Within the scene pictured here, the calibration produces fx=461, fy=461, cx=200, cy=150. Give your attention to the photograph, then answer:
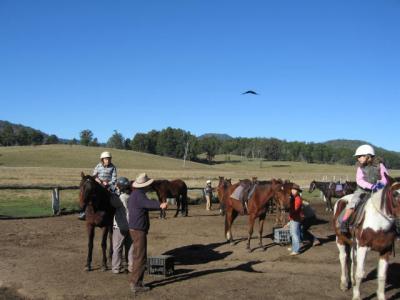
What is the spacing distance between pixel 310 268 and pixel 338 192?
1561 centimetres

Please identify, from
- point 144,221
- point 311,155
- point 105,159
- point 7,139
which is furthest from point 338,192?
point 311,155

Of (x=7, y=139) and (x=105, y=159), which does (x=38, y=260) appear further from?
(x=7, y=139)

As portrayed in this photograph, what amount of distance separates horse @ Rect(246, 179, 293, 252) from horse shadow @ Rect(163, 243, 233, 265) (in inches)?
41.1

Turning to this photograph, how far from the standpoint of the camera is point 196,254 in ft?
40.4

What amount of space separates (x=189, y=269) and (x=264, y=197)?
370 centimetres

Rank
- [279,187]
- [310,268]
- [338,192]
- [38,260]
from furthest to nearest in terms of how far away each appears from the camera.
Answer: [338,192] → [279,187] → [38,260] → [310,268]

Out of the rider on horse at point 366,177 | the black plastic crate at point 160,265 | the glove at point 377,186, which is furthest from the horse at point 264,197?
the glove at point 377,186

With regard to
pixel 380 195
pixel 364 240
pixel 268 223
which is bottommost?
pixel 268 223

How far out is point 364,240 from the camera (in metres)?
7.42

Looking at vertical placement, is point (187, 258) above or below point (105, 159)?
below

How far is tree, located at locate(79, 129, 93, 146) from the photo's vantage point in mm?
156375

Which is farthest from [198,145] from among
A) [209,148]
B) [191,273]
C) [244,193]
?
[191,273]

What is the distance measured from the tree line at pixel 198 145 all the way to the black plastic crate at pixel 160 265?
116 meters

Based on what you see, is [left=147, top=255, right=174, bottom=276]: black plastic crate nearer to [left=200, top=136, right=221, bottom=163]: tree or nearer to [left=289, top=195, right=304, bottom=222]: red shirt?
[left=289, top=195, right=304, bottom=222]: red shirt
